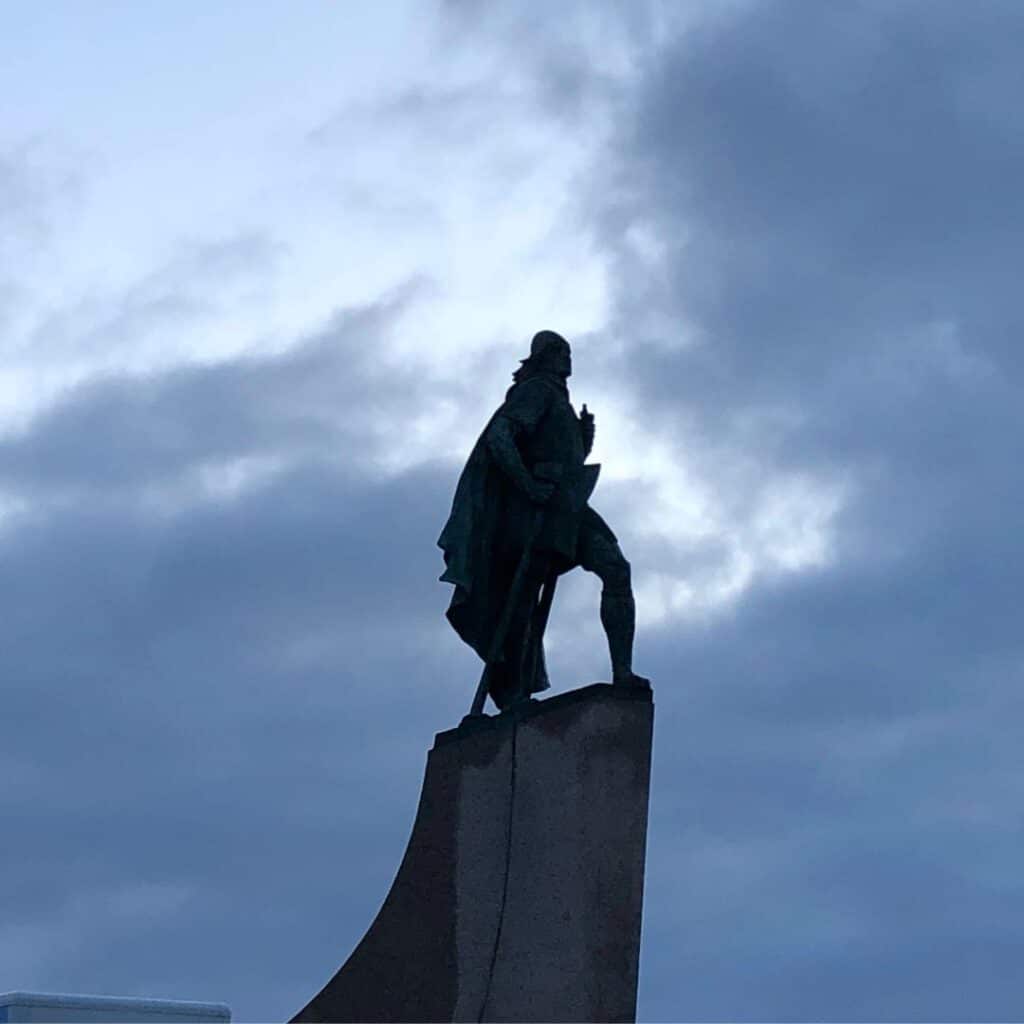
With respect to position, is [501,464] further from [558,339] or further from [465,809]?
[465,809]

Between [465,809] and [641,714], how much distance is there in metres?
1.24

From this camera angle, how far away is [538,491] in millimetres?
18172

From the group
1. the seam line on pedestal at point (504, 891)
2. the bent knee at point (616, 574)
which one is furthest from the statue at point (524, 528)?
the seam line on pedestal at point (504, 891)

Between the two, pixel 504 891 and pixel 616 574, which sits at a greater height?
pixel 616 574

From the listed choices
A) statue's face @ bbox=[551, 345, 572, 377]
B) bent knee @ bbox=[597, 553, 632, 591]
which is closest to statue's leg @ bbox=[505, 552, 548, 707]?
bent knee @ bbox=[597, 553, 632, 591]

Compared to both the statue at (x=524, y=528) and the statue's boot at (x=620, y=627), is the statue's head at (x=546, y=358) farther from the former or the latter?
the statue's boot at (x=620, y=627)

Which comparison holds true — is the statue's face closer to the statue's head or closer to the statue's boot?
the statue's head

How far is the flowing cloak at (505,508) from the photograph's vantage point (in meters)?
18.3

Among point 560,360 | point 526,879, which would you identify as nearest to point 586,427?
point 560,360

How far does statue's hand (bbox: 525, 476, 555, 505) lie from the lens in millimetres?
18156

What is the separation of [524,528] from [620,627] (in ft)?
3.06

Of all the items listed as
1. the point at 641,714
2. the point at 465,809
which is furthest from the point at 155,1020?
the point at 641,714

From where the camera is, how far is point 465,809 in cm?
1791

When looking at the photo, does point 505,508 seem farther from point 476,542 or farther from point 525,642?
point 525,642
